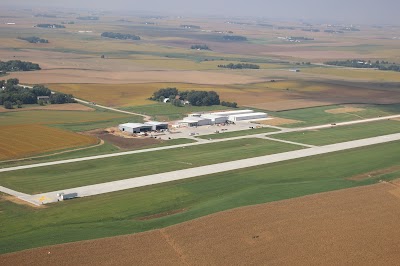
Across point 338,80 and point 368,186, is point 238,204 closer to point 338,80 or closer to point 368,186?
point 368,186

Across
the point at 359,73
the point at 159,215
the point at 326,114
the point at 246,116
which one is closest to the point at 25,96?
the point at 246,116

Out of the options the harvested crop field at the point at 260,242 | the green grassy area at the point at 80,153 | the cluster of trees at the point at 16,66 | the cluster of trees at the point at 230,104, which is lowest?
the cluster of trees at the point at 16,66

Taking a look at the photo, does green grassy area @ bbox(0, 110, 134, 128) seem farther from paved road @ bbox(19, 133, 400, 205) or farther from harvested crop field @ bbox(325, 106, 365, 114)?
harvested crop field @ bbox(325, 106, 365, 114)

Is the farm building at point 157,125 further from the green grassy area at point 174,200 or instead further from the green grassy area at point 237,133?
the green grassy area at point 174,200

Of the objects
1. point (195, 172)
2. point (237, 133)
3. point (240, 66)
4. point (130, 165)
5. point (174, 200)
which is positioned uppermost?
point (174, 200)

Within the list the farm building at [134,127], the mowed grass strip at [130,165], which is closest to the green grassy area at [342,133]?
the mowed grass strip at [130,165]

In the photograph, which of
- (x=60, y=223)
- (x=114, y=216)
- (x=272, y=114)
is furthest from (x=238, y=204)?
(x=272, y=114)

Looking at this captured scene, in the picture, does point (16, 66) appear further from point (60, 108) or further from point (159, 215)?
point (159, 215)
